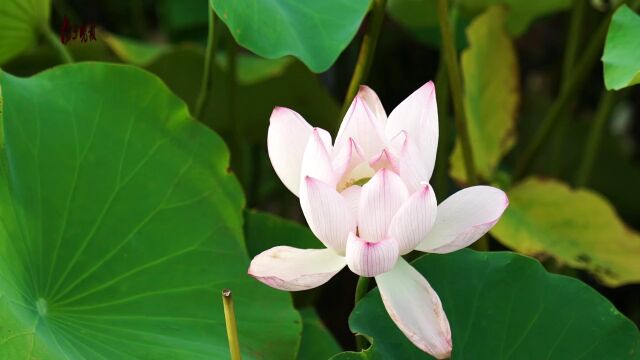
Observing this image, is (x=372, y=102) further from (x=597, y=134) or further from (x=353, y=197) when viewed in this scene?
(x=597, y=134)

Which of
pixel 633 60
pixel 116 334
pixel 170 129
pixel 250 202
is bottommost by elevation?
pixel 250 202

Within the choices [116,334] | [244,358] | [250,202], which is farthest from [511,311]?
[250,202]

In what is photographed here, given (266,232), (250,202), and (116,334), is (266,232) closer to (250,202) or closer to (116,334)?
(116,334)

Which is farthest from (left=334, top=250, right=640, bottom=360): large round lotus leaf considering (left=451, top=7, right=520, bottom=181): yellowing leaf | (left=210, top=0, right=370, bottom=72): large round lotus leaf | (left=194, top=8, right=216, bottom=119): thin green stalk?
(left=451, top=7, right=520, bottom=181): yellowing leaf

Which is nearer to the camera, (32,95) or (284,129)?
(284,129)

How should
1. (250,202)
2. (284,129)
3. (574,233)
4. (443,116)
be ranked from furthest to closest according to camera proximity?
(250,202)
(443,116)
(574,233)
(284,129)

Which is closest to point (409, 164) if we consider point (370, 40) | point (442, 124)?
point (370, 40)

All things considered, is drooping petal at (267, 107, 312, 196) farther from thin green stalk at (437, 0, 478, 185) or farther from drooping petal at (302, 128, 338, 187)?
thin green stalk at (437, 0, 478, 185)
